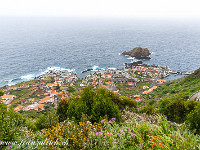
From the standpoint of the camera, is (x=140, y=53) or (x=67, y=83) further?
(x=140, y=53)

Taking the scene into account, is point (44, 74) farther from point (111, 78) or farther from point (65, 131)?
point (65, 131)

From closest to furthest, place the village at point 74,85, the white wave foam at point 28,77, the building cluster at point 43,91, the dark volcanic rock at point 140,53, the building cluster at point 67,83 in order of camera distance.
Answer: the building cluster at point 43,91
the village at point 74,85
the building cluster at point 67,83
the white wave foam at point 28,77
the dark volcanic rock at point 140,53

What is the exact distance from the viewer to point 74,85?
5669 centimetres

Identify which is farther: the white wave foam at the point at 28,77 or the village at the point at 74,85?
the white wave foam at the point at 28,77

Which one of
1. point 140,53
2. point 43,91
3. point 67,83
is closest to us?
point 43,91

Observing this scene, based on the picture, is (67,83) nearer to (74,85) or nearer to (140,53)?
(74,85)

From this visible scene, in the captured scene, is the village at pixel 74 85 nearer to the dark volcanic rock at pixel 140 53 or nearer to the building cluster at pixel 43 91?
the building cluster at pixel 43 91

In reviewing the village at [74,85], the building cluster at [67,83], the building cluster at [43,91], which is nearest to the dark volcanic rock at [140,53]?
the building cluster at [67,83]

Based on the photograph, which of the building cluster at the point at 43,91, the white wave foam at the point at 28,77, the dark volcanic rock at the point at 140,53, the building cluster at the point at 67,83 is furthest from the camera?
the dark volcanic rock at the point at 140,53

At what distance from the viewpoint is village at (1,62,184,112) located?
148 ft

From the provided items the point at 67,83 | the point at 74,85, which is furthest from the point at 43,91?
the point at 74,85

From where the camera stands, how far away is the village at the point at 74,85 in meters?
45.1

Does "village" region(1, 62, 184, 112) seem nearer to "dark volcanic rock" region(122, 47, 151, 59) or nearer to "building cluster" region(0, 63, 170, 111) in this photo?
"building cluster" region(0, 63, 170, 111)

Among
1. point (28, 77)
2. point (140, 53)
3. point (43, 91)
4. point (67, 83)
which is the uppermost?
point (140, 53)
